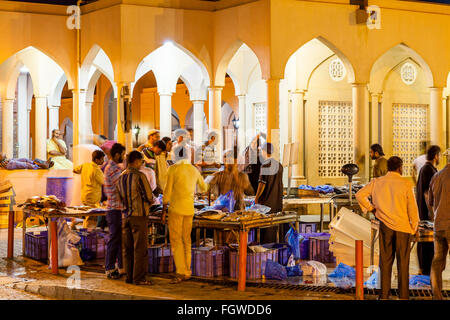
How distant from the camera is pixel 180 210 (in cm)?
988

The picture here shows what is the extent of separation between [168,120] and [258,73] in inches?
115

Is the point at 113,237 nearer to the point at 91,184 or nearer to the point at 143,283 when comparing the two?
the point at 143,283

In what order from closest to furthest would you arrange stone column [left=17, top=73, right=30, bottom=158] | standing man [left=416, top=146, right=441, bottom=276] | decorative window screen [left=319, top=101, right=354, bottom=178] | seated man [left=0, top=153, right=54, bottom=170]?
standing man [left=416, top=146, right=441, bottom=276] → seated man [left=0, top=153, right=54, bottom=170] → decorative window screen [left=319, top=101, right=354, bottom=178] → stone column [left=17, top=73, right=30, bottom=158]

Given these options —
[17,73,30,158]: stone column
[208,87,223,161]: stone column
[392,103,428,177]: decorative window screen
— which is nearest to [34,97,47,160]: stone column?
[17,73,30,158]: stone column

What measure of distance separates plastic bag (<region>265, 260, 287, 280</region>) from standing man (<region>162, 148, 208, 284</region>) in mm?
1126

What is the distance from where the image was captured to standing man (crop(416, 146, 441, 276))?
9.98 metres

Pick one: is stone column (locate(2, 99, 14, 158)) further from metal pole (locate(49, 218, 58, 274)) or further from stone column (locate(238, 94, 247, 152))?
metal pole (locate(49, 218, 58, 274))

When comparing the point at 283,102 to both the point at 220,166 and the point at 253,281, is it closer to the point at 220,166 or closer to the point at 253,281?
the point at 220,166

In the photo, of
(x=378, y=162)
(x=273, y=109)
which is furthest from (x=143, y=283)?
(x=273, y=109)

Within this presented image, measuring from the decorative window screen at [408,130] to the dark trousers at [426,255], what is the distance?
31.8 feet

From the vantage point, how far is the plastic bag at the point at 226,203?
10867mm

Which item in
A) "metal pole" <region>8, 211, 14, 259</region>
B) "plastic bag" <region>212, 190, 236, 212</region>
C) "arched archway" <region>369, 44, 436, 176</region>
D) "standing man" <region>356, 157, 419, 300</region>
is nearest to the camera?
"standing man" <region>356, 157, 419, 300</region>

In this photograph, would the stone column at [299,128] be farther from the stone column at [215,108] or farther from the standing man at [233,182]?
the standing man at [233,182]

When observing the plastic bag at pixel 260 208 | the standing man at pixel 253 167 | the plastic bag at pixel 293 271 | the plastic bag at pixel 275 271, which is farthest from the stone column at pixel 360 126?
the plastic bag at pixel 275 271
